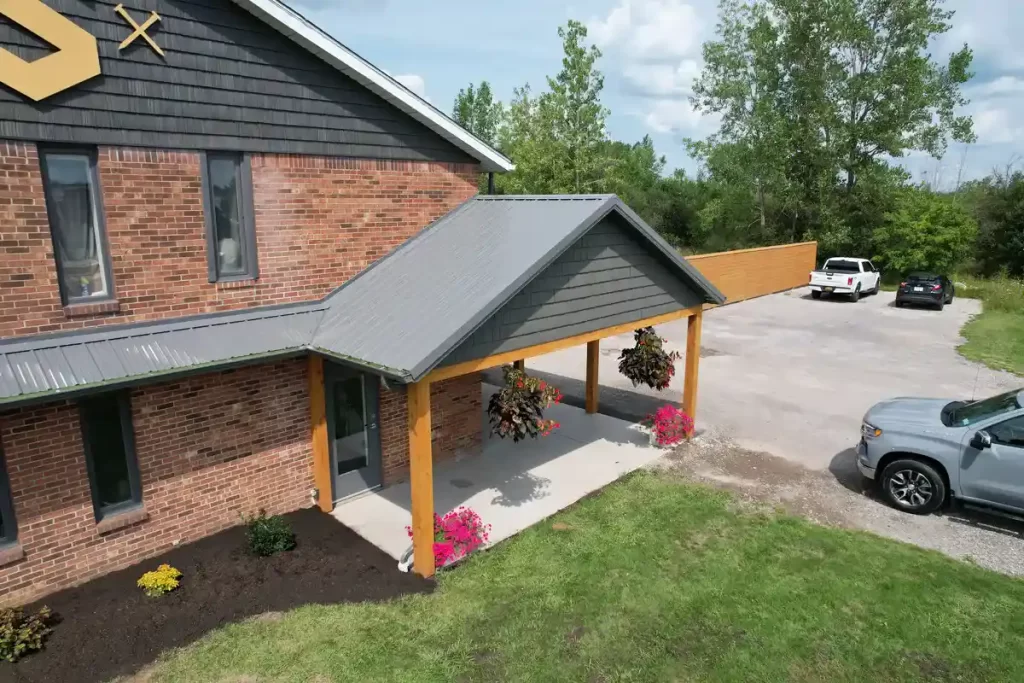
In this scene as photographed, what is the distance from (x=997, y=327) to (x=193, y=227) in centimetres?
2502

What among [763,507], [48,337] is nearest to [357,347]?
[48,337]

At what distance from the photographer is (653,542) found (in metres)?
8.27

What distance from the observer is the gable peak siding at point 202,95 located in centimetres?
654

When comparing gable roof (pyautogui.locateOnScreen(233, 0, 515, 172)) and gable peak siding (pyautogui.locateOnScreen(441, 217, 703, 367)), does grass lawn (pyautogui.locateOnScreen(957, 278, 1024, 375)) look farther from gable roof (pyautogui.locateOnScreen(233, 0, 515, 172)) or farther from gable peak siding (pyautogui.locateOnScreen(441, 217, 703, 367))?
gable roof (pyautogui.locateOnScreen(233, 0, 515, 172))

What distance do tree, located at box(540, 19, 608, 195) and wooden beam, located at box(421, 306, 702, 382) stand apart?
18.9m

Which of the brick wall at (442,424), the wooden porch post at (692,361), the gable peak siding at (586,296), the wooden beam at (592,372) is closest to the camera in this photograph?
the gable peak siding at (586,296)

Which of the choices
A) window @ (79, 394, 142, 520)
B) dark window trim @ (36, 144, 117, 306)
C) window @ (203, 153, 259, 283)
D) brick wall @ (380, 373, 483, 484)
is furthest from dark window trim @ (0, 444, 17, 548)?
brick wall @ (380, 373, 483, 484)

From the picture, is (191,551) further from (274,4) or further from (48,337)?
(274,4)

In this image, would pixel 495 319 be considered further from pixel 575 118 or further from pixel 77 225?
pixel 575 118

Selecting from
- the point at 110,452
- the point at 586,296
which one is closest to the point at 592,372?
the point at 586,296

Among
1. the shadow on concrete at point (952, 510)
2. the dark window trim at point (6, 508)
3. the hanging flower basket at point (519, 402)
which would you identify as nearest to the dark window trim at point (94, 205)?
the dark window trim at point (6, 508)

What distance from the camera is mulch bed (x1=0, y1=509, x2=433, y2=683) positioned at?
6121 mm

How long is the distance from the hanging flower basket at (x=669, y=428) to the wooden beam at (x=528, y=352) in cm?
193

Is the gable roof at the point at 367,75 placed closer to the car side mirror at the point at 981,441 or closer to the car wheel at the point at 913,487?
the car wheel at the point at 913,487
